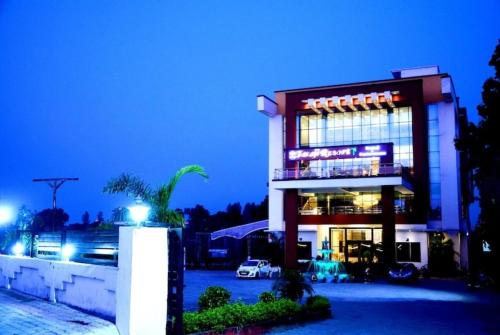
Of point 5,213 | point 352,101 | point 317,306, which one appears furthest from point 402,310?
point 352,101

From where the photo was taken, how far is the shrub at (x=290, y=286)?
13.9m

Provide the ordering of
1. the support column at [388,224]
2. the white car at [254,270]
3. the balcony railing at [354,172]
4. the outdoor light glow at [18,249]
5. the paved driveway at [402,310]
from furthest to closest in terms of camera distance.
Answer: the balcony railing at [354,172]
the support column at [388,224]
the white car at [254,270]
the outdoor light glow at [18,249]
the paved driveway at [402,310]

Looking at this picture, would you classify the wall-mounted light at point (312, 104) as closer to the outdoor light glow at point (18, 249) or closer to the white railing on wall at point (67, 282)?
the outdoor light glow at point (18, 249)

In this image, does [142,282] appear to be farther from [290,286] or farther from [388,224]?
[388,224]

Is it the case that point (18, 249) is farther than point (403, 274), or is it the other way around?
point (403, 274)

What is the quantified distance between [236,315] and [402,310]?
25.0 ft

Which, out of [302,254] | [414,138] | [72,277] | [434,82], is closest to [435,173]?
[414,138]

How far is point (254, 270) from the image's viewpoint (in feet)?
102

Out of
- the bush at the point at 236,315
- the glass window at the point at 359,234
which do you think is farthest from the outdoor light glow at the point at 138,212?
the glass window at the point at 359,234

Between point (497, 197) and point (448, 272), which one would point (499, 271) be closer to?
point (497, 197)

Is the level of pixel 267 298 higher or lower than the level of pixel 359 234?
lower

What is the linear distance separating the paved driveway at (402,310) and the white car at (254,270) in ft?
22.7

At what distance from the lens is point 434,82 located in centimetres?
3675

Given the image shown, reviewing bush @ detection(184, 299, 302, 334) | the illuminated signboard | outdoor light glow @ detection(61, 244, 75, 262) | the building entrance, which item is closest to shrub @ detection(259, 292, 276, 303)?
bush @ detection(184, 299, 302, 334)
